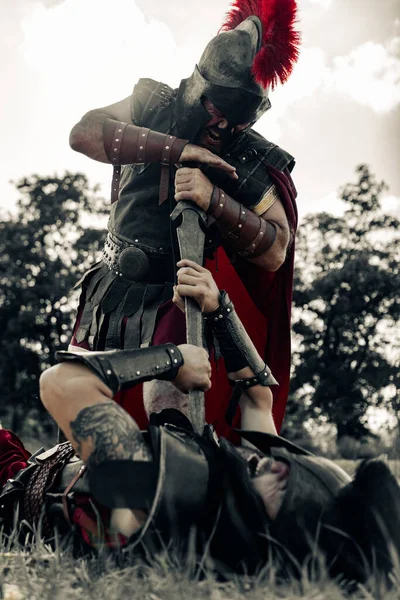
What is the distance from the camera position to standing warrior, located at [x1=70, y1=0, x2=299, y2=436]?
11.4ft

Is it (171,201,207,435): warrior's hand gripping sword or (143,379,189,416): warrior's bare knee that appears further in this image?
(143,379,189,416): warrior's bare knee

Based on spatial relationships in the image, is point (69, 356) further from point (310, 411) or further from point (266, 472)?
point (310, 411)

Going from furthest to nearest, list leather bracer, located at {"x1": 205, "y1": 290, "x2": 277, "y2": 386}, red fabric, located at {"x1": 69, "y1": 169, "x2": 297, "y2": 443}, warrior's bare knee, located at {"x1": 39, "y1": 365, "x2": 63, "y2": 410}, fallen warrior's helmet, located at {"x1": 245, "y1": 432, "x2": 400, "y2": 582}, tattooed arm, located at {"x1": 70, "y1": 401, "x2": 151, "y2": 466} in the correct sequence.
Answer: red fabric, located at {"x1": 69, "y1": 169, "x2": 297, "y2": 443} < leather bracer, located at {"x1": 205, "y1": 290, "x2": 277, "y2": 386} < warrior's bare knee, located at {"x1": 39, "y1": 365, "x2": 63, "y2": 410} < tattooed arm, located at {"x1": 70, "y1": 401, "x2": 151, "y2": 466} < fallen warrior's helmet, located at {"x1": 245, "y1": 432, "x2": 400, "y2": 582}

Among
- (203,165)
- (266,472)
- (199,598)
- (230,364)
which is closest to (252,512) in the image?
(266,472)

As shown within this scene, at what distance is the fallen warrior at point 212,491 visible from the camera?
214 cm

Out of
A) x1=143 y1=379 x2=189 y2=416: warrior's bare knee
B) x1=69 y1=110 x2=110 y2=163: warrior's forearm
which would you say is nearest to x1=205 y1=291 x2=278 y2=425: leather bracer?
x1=143 y1=379 x2=189 y2=416: warrior's bare knee

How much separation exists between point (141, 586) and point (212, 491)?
45 centimetres

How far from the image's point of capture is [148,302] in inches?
142

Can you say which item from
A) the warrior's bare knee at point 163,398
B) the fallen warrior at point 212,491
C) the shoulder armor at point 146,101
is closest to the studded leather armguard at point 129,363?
the fallen warrior at point 212,491

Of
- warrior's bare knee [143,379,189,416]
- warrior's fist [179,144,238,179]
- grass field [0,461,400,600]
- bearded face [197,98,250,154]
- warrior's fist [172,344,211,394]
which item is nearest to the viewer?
grass field [0,461,400,600]

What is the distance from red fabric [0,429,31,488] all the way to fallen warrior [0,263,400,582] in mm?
910

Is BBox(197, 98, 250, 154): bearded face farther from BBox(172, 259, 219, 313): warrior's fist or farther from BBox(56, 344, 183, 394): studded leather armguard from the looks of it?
BBox(56, 344, 183, 394): studded leather armguard

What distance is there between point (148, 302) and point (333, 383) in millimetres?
20744

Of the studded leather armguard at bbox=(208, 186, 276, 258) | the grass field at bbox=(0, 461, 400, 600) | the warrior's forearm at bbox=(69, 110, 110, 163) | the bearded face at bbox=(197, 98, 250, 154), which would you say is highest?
the bearded face at bbox=(197, 98, 250, 154)
